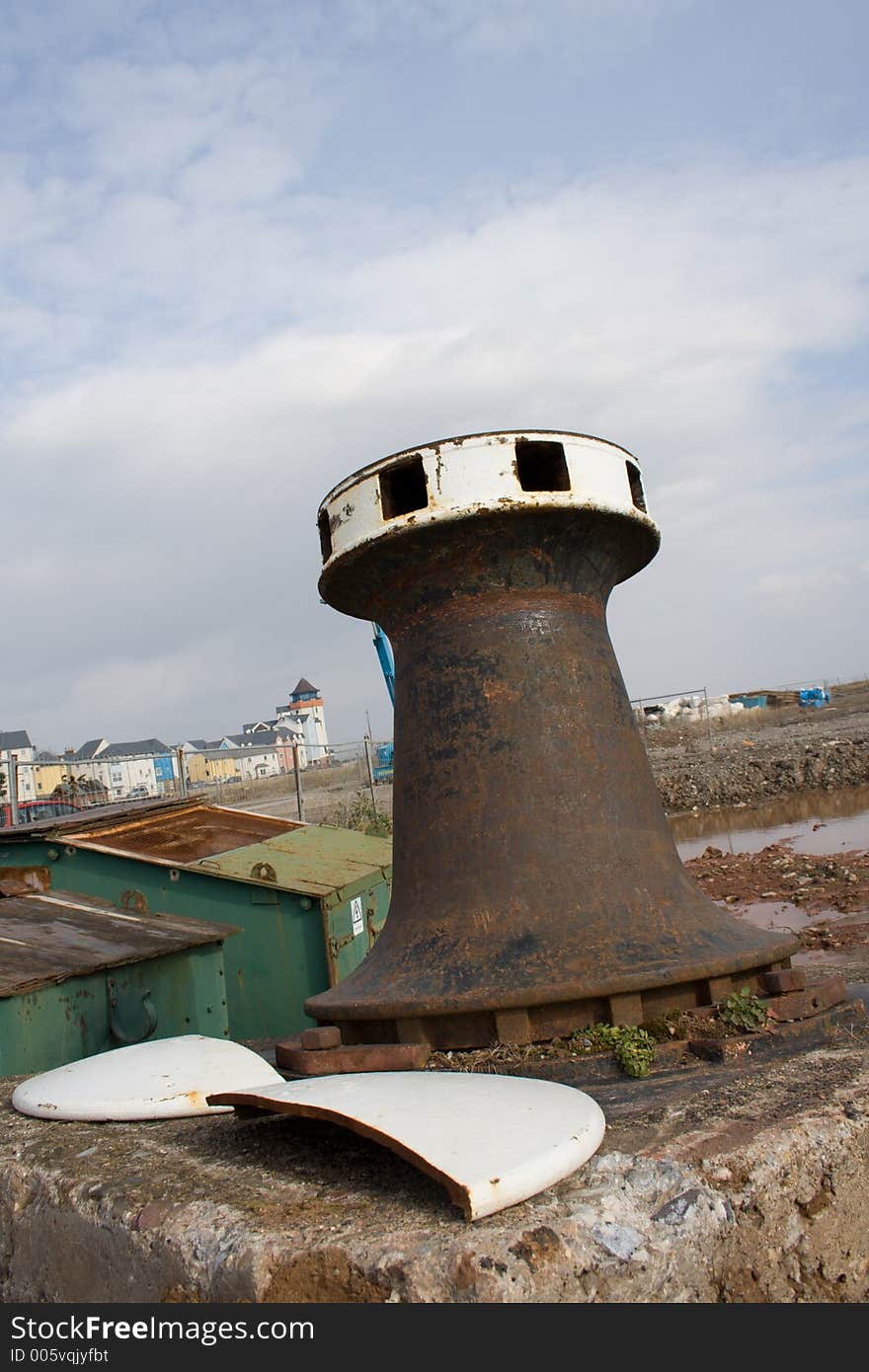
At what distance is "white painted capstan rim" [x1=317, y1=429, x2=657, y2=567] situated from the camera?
2395 millimetres

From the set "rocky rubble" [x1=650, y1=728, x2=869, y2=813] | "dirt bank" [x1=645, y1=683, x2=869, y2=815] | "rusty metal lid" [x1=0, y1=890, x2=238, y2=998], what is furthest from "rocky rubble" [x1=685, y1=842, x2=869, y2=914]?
"rocky rubble" [x1=650, y1=728, x2=869, y2=813]

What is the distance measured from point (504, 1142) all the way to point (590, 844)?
982 mm

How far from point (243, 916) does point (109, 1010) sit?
1576 mm

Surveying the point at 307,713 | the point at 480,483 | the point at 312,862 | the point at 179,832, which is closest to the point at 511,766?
the point at 480,483

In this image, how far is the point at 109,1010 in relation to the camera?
3838mm

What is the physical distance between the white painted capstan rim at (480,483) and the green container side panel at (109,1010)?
2059 mm

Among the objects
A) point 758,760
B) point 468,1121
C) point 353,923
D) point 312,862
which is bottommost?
point 758,760

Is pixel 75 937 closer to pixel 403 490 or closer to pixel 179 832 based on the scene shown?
pixel 179 832

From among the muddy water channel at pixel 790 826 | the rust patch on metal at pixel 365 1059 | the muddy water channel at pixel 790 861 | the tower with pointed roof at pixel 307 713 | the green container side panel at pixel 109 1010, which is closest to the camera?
the rust patch on metal at pixel 365 1059

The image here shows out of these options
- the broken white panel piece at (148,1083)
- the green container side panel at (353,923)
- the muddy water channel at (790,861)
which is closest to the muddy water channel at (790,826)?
the muddy water channel at (790,861)

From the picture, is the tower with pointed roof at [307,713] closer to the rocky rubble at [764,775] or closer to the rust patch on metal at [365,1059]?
the rocky rubble at [764,775]

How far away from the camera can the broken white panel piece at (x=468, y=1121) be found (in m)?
1.37

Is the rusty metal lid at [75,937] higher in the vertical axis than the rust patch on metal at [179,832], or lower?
lower
